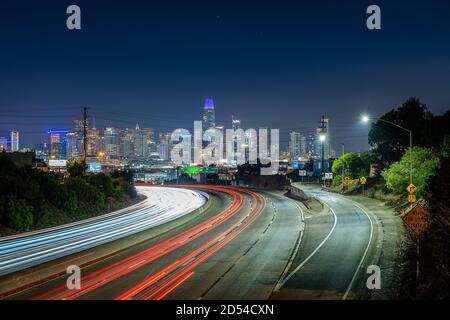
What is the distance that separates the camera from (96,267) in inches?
754

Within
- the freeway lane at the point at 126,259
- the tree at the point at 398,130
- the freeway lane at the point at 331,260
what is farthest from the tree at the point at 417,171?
the tree at the point at 398,130

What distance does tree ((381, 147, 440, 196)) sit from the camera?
3581 cm

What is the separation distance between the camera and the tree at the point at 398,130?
63219mm

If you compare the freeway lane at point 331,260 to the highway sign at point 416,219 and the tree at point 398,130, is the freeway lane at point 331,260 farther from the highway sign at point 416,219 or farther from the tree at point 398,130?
the tree at point 398,130

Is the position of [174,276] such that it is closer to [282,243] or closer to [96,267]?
[96,267]

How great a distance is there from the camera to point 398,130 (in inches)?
2496

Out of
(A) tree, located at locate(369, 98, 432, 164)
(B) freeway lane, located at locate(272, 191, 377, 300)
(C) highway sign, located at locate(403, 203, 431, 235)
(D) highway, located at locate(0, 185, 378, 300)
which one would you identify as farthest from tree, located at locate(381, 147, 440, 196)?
(A) tree, located at locate(369, 98, 432, 164)

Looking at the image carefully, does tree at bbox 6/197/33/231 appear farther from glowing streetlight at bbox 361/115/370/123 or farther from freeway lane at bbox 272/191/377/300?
glowing streetlight at bbox 361/115/370/123

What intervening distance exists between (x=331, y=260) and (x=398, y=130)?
47572 mm

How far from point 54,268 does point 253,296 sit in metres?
8.58

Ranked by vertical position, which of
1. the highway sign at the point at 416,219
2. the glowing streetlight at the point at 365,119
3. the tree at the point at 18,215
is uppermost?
the glowing streetlight at the point at 365,119

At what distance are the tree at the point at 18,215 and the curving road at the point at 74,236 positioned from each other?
1284mm

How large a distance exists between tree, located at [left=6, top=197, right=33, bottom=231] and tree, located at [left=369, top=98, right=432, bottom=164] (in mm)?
48530
